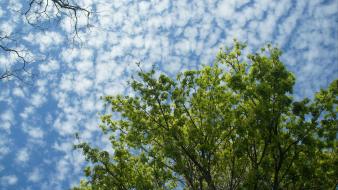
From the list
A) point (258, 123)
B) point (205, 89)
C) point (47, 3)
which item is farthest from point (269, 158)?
point (47, 3)

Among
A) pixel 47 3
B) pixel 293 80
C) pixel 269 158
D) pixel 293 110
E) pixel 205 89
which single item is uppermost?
pixel 205 89

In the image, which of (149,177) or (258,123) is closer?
(258,123)

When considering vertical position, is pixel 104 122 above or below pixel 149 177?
above

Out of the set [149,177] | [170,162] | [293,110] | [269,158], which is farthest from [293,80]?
[149,177]

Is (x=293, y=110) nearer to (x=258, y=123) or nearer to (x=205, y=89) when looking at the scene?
(x=258, y=123)

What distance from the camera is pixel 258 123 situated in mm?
14820

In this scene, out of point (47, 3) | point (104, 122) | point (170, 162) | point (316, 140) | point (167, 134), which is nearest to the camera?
point (47, 3)

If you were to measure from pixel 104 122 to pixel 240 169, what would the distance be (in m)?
8.10

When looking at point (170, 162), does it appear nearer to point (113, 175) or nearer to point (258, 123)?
point (113, 175)

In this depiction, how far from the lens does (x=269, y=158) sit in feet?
50.6

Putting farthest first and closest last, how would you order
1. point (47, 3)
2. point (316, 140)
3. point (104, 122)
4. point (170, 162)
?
point (104, 122) < point (170, 162) < point (316, 140) < point (47, 3)

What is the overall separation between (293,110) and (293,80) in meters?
1.36

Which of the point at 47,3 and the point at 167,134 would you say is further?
the point at 167,134

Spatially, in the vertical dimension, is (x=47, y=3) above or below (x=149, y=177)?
below
